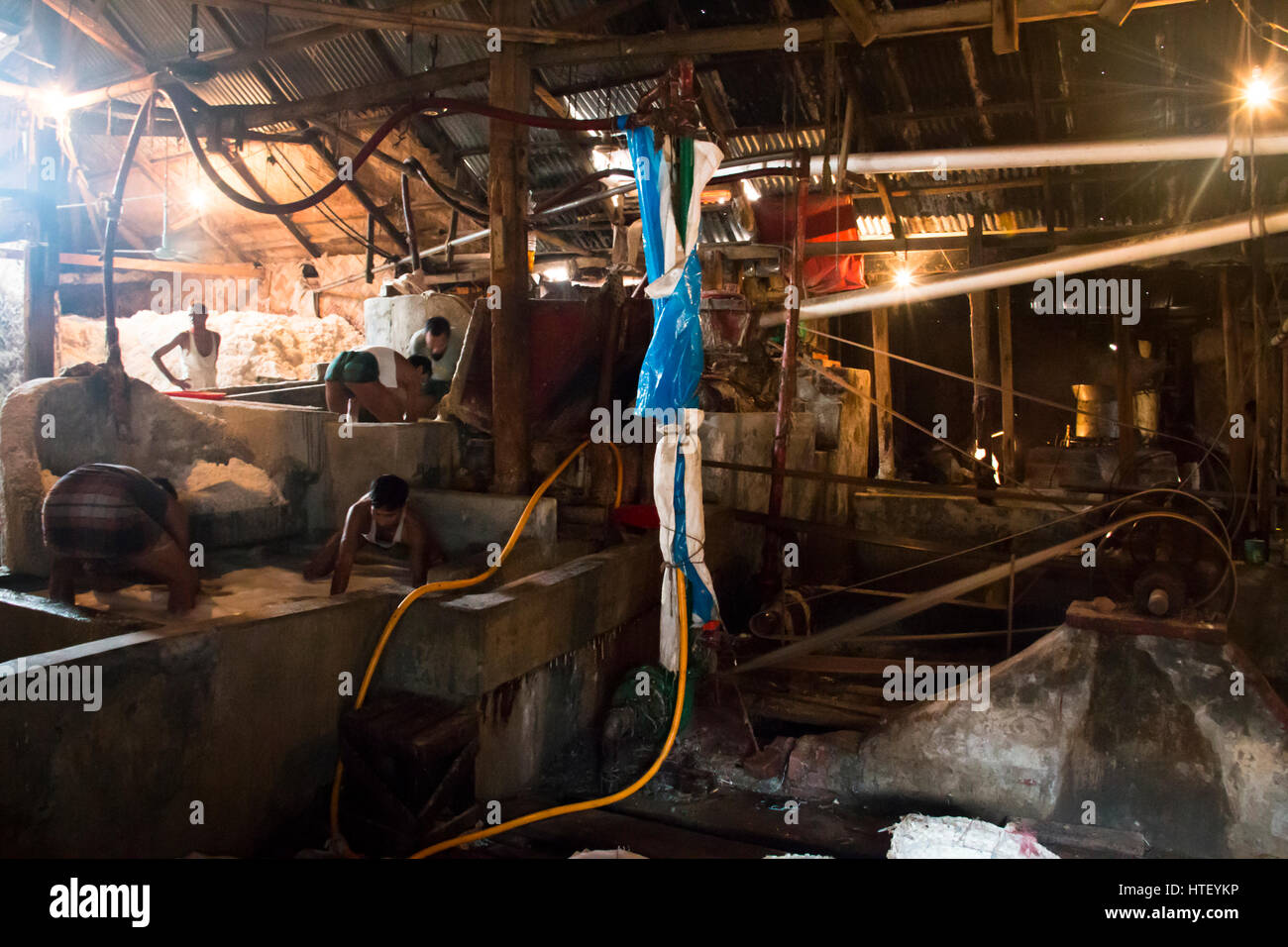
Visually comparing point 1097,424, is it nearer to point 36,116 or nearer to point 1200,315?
point 1200,315

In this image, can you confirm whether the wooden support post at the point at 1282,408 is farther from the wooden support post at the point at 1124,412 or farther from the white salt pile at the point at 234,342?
the white salt pile at the point at 234,342

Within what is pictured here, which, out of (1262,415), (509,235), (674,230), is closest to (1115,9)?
(1262,415)

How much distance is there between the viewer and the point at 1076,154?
6.20 meters

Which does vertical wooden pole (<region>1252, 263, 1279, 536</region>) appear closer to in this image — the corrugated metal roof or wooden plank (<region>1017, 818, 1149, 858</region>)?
wooden plank (<region>1017, 818, 1149, 858</region>)

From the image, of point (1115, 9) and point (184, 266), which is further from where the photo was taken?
point (184, 266)

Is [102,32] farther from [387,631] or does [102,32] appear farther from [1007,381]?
[1007,381]

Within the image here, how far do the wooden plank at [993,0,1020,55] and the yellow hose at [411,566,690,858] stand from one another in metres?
3.97

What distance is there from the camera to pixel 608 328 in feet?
20.9

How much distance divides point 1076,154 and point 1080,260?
81 centimetres

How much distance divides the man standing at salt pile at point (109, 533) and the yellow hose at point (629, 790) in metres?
2.06

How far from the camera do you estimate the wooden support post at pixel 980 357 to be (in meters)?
9.08

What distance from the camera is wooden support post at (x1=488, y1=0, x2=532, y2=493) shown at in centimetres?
593

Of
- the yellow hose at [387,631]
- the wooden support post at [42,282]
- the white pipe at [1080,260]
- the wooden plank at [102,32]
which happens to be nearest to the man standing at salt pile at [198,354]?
the wooden support post at [42,282]
